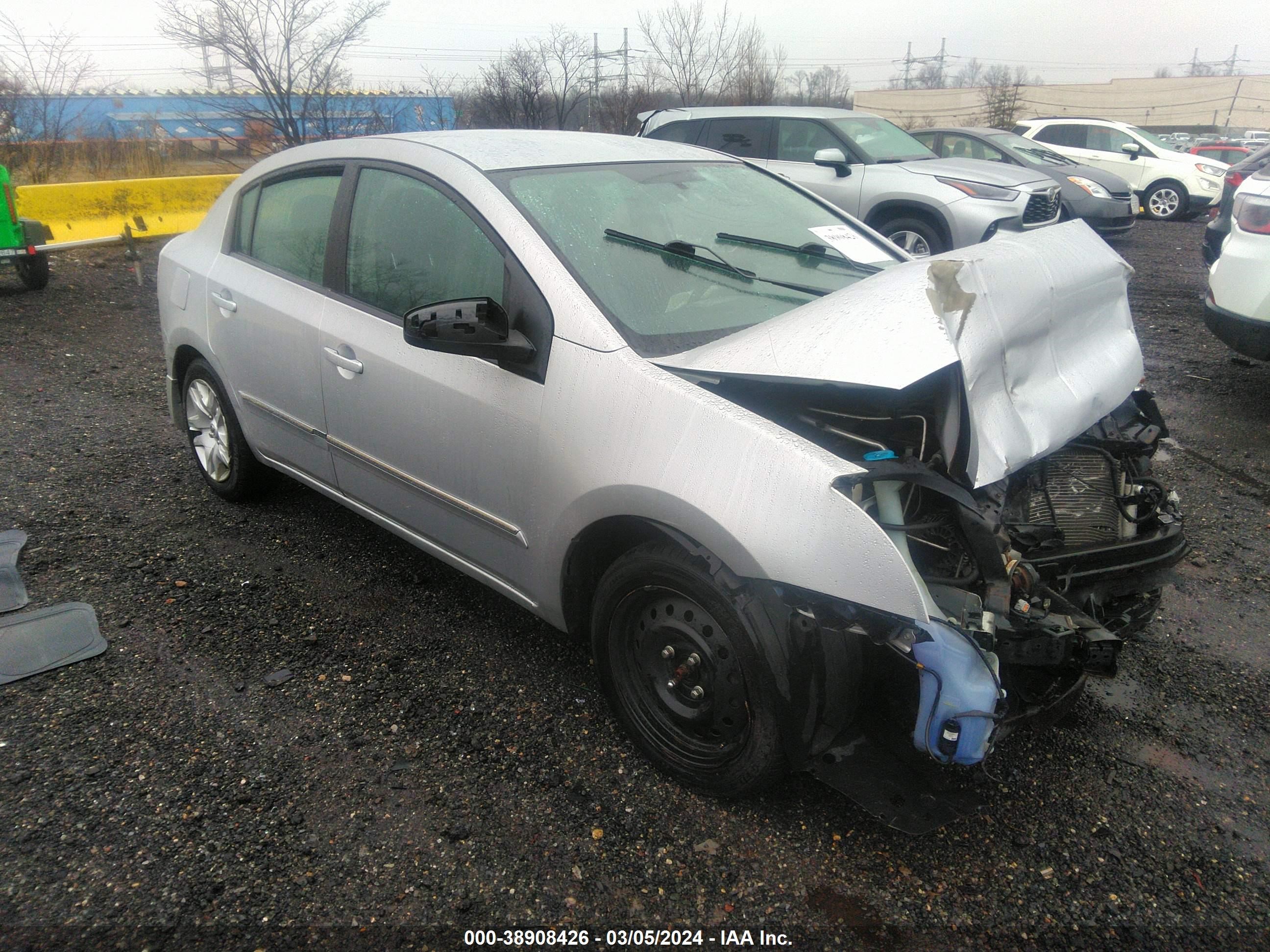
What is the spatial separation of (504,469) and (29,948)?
1601mm

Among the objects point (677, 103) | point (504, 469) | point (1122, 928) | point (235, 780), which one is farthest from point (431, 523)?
point (677, 103)

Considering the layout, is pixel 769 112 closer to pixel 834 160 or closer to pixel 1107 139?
pixel 834 160

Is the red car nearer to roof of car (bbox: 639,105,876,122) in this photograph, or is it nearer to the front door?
roof of car (bbox: 639,105,876,122)

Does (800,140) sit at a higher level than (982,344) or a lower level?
higher

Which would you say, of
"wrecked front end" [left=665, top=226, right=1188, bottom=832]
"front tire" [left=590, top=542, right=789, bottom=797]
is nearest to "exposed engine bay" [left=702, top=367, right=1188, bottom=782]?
"wrecked front end" [left=665, top=226, right=1188, bottom=832]

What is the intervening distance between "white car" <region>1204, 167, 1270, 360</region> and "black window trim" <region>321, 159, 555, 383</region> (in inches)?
175

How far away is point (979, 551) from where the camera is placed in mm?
2164

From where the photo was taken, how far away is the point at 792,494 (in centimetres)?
202

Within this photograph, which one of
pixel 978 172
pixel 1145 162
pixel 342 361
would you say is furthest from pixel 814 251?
pixel 1145 162

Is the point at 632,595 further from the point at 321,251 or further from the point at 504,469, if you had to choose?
the point at 321,251

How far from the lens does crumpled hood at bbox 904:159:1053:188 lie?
28.8 feet

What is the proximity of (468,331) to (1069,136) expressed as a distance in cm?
1630

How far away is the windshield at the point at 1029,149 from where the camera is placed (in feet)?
40.0

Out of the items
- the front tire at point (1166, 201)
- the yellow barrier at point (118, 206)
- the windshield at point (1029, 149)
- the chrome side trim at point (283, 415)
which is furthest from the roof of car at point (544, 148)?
the front tire at point (1166, 201)
